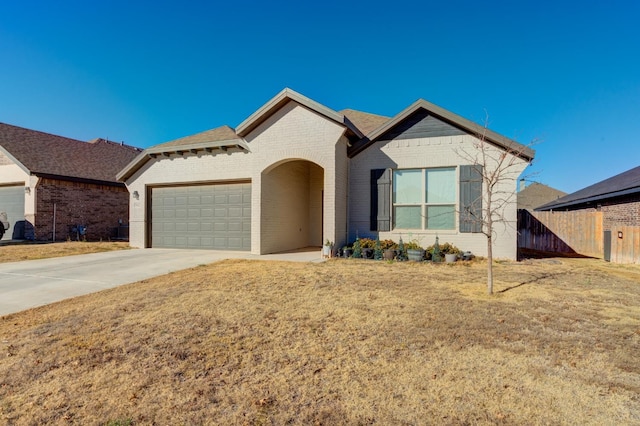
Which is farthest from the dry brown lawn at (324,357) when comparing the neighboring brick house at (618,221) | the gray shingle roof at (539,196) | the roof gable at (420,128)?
the gray shingle roof at (539,196)

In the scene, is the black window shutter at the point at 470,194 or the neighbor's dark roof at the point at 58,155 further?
the neighbor's dark roof at the point at 58,155

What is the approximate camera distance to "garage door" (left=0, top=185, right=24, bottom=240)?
16.9 metres

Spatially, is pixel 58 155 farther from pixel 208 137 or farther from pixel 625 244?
pixel 625 244

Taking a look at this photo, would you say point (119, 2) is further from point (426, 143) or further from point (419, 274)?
point (419, 274)

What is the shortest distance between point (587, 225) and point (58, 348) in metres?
17.7

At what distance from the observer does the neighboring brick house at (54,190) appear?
16.3 metres

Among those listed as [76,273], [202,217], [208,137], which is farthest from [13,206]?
[76,273]

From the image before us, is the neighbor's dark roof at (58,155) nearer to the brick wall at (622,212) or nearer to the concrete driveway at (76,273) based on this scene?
the concrete driveway at (76,273)

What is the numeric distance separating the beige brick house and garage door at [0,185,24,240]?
847 cm

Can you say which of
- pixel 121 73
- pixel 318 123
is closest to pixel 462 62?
pixel 318 123

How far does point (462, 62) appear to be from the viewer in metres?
15.1

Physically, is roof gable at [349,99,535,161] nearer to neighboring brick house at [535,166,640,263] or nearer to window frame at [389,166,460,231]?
window frame at [389,166,460,231]

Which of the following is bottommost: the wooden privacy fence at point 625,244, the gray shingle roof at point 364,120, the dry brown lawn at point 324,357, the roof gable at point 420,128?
the dry brown lawn at point 324,357

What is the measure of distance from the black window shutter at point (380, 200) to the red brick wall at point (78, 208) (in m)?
16.6
